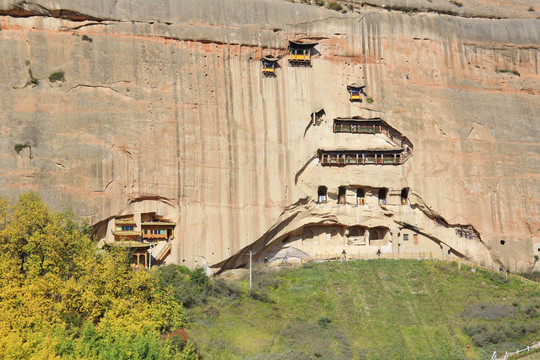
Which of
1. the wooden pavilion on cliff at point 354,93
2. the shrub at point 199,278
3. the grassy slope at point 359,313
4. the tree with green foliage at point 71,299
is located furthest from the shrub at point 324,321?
the wooden pavilion on cliff at point 354,93

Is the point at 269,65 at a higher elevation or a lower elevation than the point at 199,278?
higher

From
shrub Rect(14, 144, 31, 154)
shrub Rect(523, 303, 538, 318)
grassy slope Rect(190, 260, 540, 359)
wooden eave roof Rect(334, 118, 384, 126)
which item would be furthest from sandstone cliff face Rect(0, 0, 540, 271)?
shrub Rect(523, 303, 538, 318)

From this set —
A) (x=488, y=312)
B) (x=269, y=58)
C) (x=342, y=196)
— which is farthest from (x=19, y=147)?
(x=488, y=312)

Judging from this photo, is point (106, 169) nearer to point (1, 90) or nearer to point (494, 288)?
point (1, 90)

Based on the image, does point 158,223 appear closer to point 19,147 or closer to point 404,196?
point 19,147

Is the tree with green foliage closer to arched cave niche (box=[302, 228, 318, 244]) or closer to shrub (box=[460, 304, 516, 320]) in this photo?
arched cave niche (box=[302, 228, 318, 244])

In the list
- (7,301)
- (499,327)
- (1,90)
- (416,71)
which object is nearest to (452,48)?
(416,71)

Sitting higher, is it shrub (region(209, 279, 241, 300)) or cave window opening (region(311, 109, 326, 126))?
cave window opening (region(311, 109, 326, 126))
